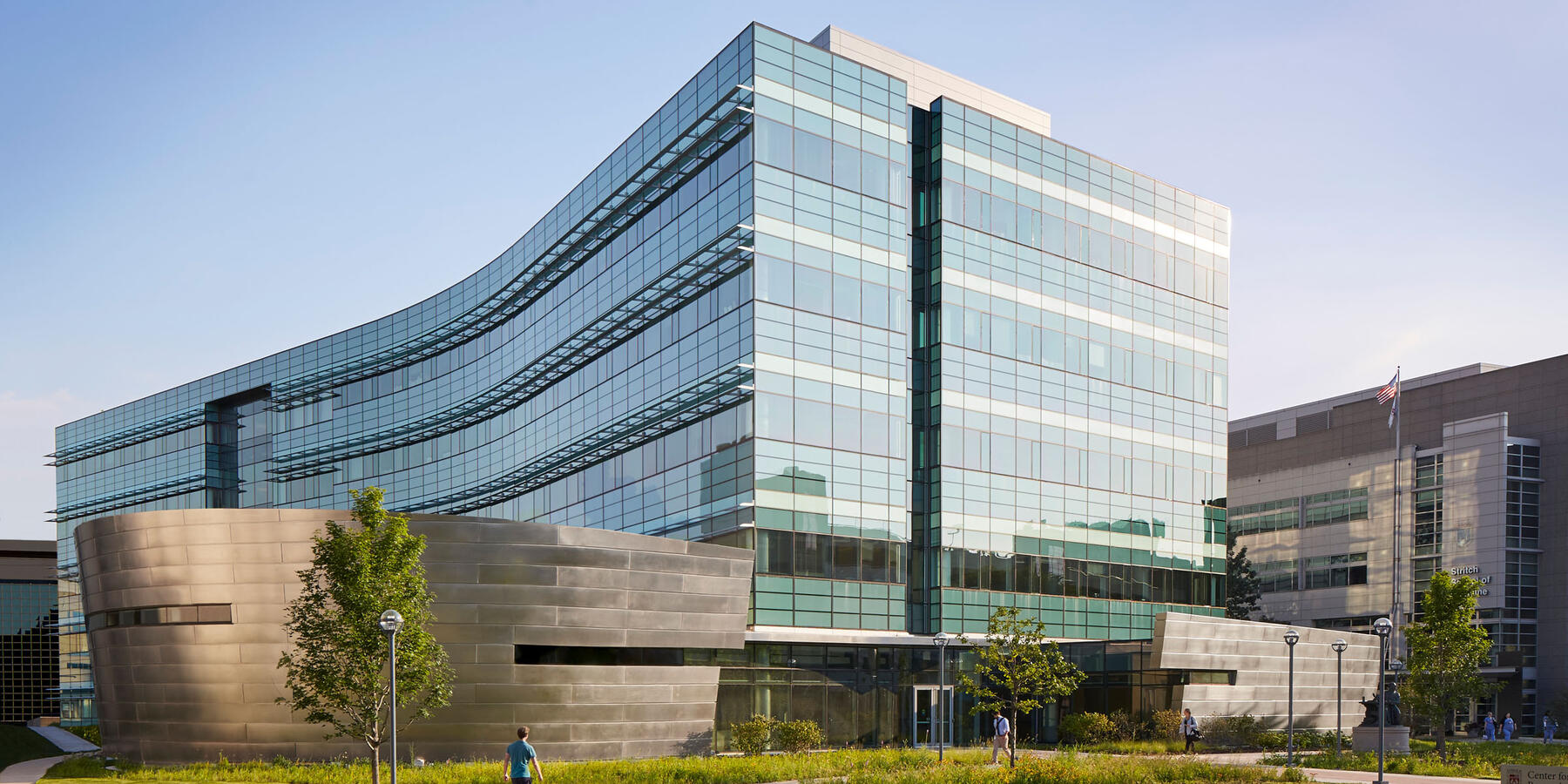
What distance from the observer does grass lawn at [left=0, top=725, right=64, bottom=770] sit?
2145 inches

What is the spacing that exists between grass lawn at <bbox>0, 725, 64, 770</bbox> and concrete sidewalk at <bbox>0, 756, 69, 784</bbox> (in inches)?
40.5

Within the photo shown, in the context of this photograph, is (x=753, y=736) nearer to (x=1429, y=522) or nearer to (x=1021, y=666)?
(x=1021, y=666)

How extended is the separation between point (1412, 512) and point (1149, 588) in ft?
138

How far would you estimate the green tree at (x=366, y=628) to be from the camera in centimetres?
2991

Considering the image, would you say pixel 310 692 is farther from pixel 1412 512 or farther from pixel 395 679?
pixel 1412 512

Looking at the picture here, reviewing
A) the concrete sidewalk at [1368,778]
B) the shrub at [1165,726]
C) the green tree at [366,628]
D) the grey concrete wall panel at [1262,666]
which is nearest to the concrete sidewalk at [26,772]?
the green tree at [366,628]

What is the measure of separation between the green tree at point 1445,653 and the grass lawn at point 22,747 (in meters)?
49.8

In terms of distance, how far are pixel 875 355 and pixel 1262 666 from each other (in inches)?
815

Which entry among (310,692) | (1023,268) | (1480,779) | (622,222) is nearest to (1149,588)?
(1023,268)

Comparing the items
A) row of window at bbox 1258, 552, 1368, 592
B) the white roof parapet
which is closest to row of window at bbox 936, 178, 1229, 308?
the white roof parapet

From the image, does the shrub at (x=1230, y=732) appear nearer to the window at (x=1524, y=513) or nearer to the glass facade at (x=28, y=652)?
the window at (x=1524, y=513)

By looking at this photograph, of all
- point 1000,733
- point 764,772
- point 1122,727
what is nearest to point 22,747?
point 764,772

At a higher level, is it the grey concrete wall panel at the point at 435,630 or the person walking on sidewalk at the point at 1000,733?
the grey concrete wall panel at the point at 435,630

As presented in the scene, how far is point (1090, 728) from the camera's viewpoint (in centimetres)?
4650
